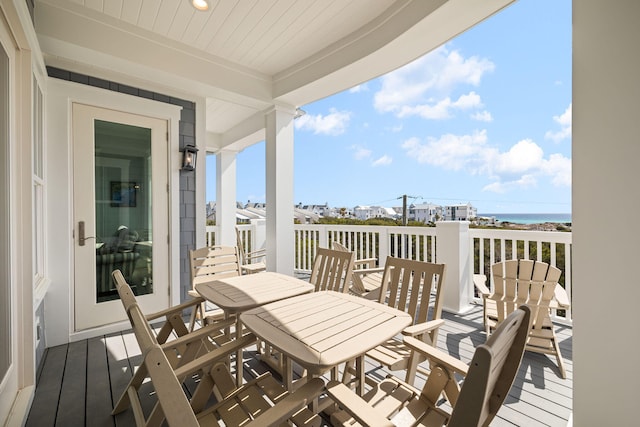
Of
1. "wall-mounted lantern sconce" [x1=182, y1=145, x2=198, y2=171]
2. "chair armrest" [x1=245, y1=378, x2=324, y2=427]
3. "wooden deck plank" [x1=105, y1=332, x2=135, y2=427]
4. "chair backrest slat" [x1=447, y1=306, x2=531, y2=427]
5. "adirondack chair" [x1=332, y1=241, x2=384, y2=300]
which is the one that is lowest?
"wooden deck plank" [x1=105, y1=332, x2=135, y2=427]

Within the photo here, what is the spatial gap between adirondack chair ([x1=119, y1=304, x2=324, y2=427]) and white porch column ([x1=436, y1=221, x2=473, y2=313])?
9.31 ft

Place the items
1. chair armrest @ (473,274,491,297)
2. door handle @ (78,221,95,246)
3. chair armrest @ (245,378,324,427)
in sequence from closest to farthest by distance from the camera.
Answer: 1. chair armrest @ (245,378,324,427)
2. chair armrest @ (473,274,491,297)
3. door handle @ (78,221,95,246)

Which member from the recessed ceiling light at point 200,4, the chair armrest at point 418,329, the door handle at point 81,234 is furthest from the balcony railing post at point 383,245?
the door handle at point 81,234

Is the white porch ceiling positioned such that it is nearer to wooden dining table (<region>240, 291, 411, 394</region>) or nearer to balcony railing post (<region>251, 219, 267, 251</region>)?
wooden dining table (<region>240, 291, 411, 394</region>)

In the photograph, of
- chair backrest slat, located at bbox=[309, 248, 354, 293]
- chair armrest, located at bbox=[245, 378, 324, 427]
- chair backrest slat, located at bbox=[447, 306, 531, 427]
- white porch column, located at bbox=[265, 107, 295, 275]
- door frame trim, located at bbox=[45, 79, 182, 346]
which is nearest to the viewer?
chair backrest slat, located at bbox=[447, 306, 531, 427]

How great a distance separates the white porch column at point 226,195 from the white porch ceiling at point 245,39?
2554mm

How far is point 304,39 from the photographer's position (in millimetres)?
3104

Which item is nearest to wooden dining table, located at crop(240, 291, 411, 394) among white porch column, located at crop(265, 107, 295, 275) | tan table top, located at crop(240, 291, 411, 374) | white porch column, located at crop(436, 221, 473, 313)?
tan table top, located at crop(240, 291, 411, 374)

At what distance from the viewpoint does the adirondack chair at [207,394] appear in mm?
702

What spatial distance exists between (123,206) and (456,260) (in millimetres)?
4094

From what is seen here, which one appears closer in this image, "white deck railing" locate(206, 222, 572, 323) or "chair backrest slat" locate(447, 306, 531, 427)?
"chair backrest slat" locate(447, 306, 531, 427)

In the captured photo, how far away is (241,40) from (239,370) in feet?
10.4

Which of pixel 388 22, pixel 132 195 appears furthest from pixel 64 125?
pixel 388 22

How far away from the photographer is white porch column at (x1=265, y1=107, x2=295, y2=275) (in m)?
4.07
